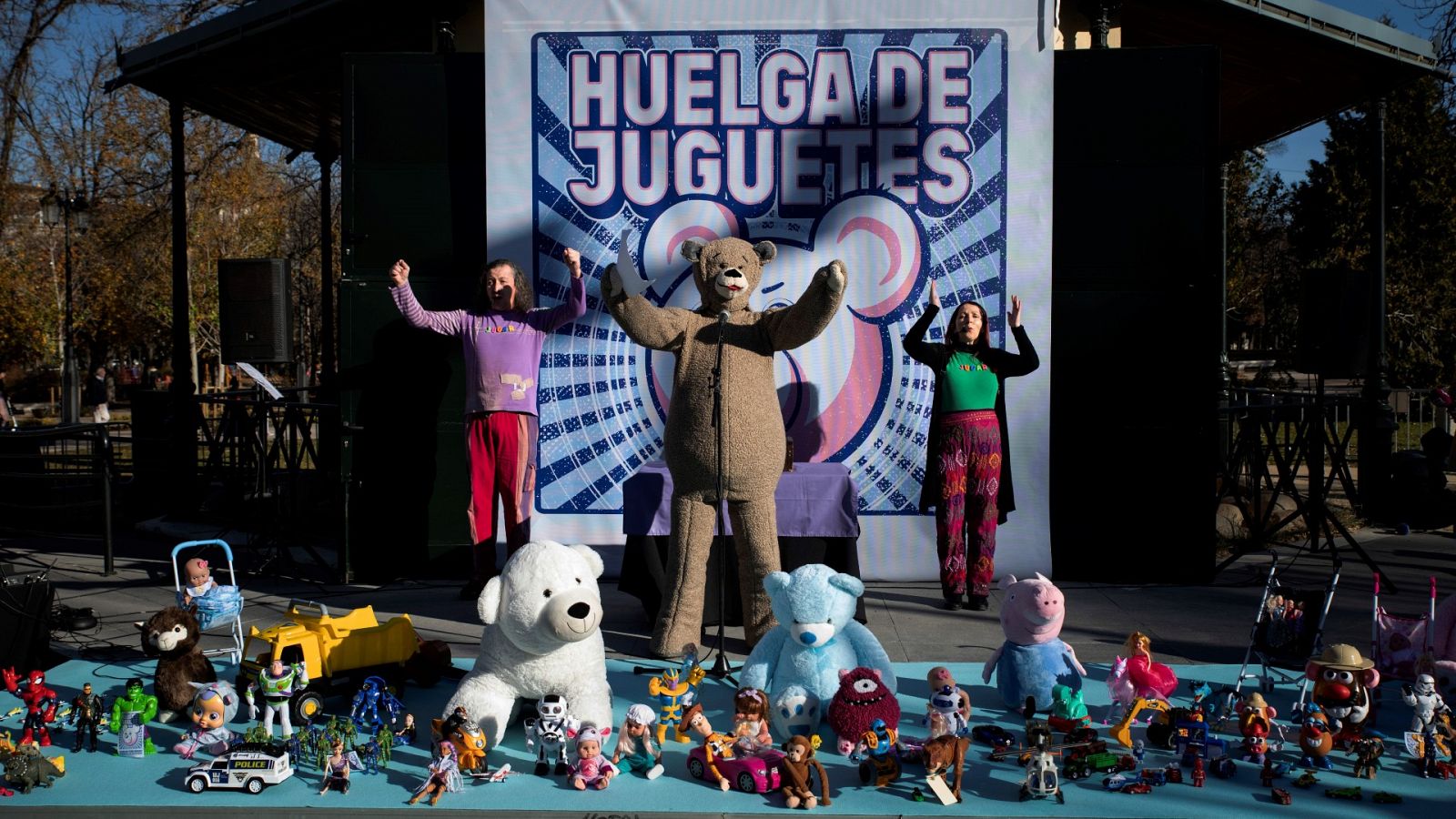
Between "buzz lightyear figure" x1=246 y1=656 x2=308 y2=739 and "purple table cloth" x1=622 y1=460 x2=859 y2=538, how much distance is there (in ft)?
6.14

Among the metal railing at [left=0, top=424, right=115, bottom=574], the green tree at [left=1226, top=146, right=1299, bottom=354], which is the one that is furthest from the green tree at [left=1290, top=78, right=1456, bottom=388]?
the metal railing at [left=0, top=424, right=115, bottom=574]

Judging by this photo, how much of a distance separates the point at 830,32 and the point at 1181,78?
6.79 feet

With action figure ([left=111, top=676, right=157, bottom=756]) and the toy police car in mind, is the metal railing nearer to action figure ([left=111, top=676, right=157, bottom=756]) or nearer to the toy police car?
action figure ([left=111, top=676, right=157, bottom=756])

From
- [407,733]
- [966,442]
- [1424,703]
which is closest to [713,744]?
[407,733]

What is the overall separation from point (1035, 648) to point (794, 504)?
61.2 inches

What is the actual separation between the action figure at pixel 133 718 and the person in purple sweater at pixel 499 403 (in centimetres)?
230

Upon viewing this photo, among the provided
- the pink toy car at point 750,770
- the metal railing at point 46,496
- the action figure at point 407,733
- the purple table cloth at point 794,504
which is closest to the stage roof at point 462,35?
the metal railing at point 46,496

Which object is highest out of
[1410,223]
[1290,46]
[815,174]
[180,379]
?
[1410,223]

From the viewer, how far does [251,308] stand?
8398 mm

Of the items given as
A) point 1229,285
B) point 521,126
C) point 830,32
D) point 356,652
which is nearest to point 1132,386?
point 830,32

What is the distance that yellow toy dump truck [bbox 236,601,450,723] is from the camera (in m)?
4.61

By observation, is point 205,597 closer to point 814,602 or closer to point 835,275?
point 814,602

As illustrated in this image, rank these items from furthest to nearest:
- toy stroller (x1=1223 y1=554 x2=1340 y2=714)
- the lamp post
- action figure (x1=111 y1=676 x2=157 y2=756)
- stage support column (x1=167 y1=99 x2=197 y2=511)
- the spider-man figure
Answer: the lamp post, stage support column (x1=167 y1=99 x2=197 y2=511), toy stroller (x1=1223 y1=554 x2=1340 y2=714), the spider-man figure, action figure (x1=111 y1=676 x2=157 y2=756)

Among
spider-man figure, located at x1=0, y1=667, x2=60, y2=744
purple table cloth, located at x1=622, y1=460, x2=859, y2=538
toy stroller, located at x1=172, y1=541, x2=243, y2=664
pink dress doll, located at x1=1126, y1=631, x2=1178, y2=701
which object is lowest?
spider-man figure, located at x1=0, y1=667, x2=60, y2=744
